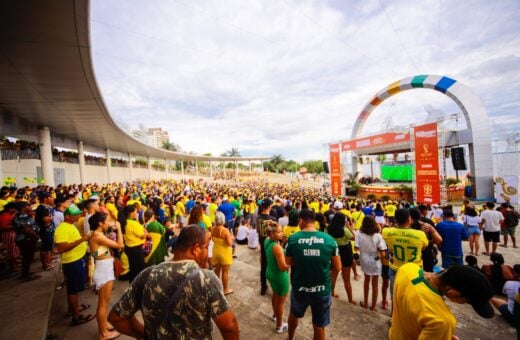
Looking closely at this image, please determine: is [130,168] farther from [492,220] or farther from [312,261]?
[492,220]

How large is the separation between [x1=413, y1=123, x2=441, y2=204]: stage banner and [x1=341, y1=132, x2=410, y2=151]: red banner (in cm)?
362

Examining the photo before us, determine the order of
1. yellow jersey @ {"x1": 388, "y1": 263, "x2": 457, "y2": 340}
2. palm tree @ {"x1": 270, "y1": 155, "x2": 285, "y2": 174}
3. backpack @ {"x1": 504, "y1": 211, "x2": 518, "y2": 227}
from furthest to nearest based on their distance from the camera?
palm tree @ {"x1": 270, "y1": 155, "x2": 285, "y2": 174}
backpack @ {"x1": 504, "y1": 211, "x2": 518, "y2": 227}
yellow jersey @ {"x1": 388, "y1": 263, "x2": 457, "y2": 340}

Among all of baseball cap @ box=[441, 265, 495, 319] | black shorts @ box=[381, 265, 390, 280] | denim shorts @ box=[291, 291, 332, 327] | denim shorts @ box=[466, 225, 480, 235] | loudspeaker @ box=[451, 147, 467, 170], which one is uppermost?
loudspeaker @ box=[451, 147, 467, 170]

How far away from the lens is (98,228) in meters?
2.69

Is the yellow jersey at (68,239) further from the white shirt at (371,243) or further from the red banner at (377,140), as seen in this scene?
the red banner at (377,140)

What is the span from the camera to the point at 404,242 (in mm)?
2764

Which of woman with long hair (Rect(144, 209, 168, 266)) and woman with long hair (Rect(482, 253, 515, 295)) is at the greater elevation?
woman with long hair (Rect(144, 209, 168, 266))

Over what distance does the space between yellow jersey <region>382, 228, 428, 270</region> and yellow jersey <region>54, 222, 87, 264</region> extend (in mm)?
4250

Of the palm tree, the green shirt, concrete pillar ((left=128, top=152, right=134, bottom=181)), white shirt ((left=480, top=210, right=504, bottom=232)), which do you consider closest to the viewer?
the green shirt

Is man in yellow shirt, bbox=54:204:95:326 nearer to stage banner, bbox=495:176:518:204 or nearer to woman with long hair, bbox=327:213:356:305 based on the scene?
woman with long hair, bbox=327:213:356:305

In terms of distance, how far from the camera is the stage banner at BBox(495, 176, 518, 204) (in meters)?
11.9

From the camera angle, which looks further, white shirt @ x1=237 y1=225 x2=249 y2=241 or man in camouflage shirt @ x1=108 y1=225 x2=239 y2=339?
white shirt @ x1=237 y1=225 x2=249 y2=241

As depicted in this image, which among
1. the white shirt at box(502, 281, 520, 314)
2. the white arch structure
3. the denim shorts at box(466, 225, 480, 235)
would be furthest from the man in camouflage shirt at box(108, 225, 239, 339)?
the white arch structure

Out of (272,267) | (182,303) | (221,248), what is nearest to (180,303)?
(182,303)
